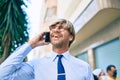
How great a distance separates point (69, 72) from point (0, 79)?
53 centimetres

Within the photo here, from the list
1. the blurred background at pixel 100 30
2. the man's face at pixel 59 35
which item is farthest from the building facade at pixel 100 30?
the man's face at pixel 59 35

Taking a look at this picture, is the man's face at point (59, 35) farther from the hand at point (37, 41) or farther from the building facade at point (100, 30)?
the building facade at point (100, 30)

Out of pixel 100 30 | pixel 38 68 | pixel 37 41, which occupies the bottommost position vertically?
pixel 38 68

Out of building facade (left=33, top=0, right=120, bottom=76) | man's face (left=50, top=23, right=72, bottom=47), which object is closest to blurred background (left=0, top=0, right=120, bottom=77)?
building facade (left=33, top=0, right=120, bottom=76)

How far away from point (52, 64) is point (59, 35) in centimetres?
24

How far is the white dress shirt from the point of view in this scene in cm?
204

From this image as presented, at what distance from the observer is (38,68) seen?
218 centimetres

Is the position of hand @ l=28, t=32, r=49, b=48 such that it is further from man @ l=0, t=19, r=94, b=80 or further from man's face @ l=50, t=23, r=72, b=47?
man's face @ l=50, t=23, r=72, b=47

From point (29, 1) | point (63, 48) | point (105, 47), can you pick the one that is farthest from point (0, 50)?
point (105, 47)

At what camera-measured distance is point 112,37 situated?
920 centimetres

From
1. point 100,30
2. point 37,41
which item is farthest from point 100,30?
point 37,41

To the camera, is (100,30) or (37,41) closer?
(37,41)

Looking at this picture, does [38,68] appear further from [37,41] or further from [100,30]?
[100,30]

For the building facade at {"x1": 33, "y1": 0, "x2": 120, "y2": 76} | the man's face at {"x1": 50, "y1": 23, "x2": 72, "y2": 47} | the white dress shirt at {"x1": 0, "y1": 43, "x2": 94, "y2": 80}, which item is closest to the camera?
the white dress shirt at {"x1": 0, "y1": 43, "x2": 94, "y2": 80}
